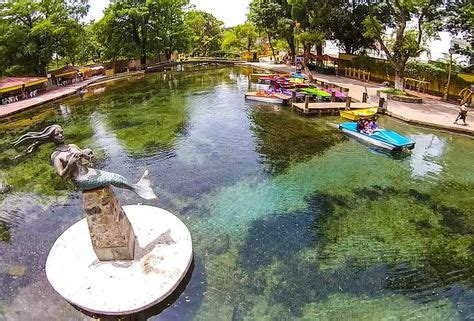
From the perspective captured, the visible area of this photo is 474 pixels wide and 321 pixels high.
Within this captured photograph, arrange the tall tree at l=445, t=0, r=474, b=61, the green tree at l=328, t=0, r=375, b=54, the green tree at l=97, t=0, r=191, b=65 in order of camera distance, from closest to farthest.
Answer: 1. the tall tree at l=445, t=0, r=474, b=61
2. the green tree at l=328, t=0, r=375, b=54
3. the green tree at l=97, t=0, r=191, b=65

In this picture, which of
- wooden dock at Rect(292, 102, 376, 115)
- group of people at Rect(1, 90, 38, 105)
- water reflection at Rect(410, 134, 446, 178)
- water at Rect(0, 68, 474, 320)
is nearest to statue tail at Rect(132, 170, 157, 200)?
water at Rect(0, 68, 474, 320)

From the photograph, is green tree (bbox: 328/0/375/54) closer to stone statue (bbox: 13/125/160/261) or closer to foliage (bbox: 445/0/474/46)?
foliage (bbox: 445/0/474/46)

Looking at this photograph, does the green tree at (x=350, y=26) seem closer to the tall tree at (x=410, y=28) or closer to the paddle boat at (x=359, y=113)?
the tall tree at (x=410, y=28)

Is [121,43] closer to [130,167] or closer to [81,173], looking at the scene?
[130,167]

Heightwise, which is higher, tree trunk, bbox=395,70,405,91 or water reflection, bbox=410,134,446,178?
tree trunk, bbox=395,70,405,91

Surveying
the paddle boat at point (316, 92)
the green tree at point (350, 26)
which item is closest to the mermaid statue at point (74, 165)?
the paddle boat at point (316, 92)
